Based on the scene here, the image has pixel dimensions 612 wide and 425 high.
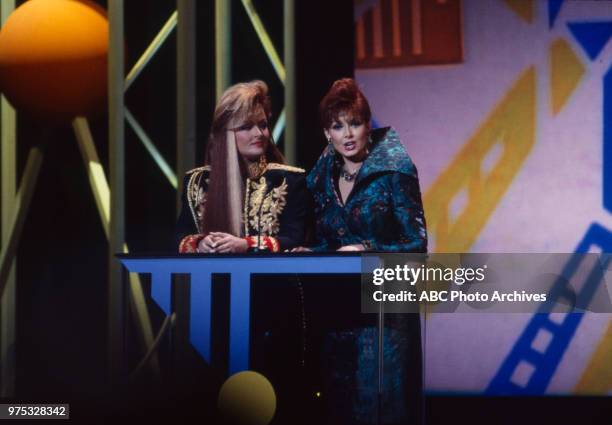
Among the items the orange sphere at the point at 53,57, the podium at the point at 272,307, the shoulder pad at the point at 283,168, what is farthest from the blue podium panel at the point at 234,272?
the orange sphere at the point at 53,57

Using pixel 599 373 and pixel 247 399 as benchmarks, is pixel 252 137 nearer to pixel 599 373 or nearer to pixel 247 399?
pixel 247 399

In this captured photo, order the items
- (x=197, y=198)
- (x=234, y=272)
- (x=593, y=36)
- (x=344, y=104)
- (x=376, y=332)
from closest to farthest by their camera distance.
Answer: (x=234, y=272) < (x=376, y=332) < (x=344, y=104) < (x=197, y=198) < (x=593, y=36)

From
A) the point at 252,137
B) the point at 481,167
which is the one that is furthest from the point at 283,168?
the point at 481,167

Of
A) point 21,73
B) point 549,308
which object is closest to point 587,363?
point 549,308

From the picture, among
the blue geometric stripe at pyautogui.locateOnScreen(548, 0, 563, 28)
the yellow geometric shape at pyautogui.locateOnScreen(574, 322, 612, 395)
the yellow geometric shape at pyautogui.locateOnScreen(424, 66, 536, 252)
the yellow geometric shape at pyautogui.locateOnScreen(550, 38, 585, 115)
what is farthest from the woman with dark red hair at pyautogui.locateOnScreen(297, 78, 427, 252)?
the yellow geometric shape at pyautogui.locateOnScreen(574, 322, 612, 395)

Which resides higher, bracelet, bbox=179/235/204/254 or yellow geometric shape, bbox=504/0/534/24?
yellow geometric shape, bbox=504/0/534/24

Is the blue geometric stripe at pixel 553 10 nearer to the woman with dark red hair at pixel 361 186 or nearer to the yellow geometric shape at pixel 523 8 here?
the yellow geometric shape at pixel 523 8

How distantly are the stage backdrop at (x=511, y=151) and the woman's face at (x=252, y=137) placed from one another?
1869 mm

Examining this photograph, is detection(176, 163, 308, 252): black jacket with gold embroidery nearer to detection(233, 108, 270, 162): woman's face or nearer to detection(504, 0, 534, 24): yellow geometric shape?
detection(233, 108, 270, 162): woman's face

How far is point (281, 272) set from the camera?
10.9ft

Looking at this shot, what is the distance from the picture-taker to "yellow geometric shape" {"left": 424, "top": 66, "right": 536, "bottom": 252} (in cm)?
537

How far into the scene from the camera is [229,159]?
12.2 ft

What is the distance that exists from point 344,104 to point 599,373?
2.58 meters

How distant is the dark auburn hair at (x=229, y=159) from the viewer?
3656mm
